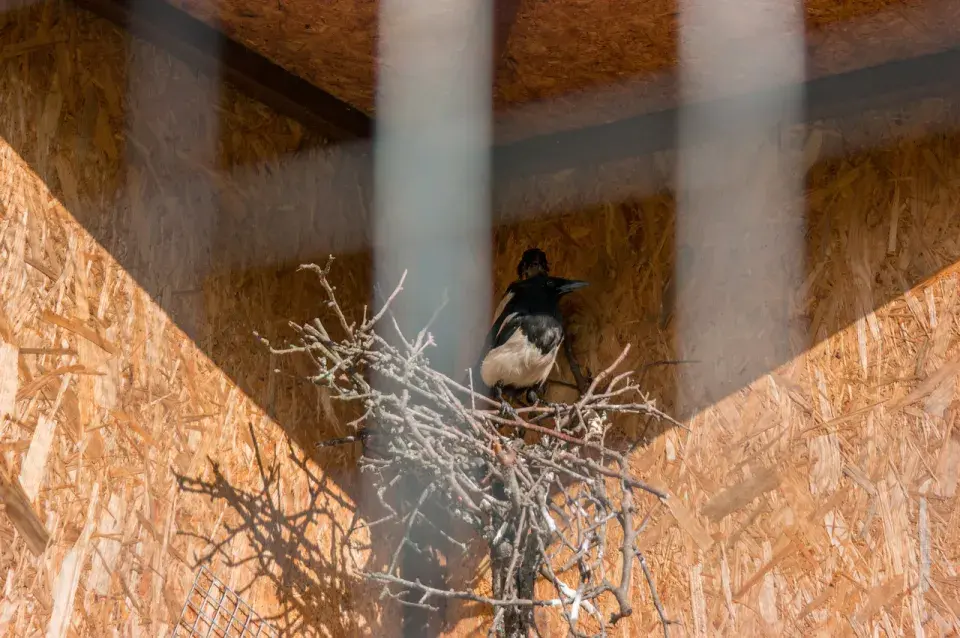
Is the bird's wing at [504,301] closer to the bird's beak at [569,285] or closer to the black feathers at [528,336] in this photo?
the black feathers at [528,336]

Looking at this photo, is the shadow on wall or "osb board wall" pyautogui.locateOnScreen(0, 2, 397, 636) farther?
the shadow on wall

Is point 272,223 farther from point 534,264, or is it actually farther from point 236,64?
point 534,264

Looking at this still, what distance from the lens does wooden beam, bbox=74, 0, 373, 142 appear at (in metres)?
2.30

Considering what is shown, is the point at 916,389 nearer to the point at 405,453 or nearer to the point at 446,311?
the point at 405,453

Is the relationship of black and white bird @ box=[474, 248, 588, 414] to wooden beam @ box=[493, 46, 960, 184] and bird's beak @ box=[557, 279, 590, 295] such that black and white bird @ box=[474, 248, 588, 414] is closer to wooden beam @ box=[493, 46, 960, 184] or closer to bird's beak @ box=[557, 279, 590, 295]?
bird's beak @ box=[557, 279, 590, 295]

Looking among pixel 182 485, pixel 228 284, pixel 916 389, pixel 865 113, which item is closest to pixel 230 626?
pixel 182 485

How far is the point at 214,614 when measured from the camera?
7.47ft

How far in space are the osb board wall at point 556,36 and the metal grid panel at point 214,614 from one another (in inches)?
48.7

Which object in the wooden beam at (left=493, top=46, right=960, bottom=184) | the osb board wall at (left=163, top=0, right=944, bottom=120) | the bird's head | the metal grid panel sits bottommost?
the metal grid panel

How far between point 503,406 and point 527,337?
223 mm

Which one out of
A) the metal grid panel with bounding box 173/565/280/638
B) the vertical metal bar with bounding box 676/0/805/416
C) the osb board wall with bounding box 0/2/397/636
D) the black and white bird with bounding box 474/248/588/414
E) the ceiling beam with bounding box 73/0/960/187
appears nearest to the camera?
the osb board wall with bounding box 0/2/397/636

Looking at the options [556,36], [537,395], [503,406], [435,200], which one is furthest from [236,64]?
[537,395]

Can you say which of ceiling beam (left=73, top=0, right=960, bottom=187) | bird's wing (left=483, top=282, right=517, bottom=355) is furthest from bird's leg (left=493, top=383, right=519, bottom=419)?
ceiling beam (left=73, top=0, right=960, bottom=187)

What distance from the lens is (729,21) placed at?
2.20 meters
